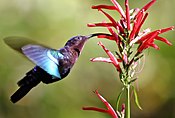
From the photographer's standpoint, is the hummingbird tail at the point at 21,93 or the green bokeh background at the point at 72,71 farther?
the green bokeh background at the point at 72,71

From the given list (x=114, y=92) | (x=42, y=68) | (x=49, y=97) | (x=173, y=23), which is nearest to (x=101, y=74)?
(x=114, y=92)

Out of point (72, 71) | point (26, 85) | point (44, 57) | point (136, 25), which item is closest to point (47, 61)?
point (44, 57)

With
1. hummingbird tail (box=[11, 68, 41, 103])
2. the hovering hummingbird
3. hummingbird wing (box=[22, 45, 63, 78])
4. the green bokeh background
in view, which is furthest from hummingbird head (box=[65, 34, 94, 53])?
the green bokeh background

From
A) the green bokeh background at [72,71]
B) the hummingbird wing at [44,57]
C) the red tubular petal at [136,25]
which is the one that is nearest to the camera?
the red tubular petal at [136,25]

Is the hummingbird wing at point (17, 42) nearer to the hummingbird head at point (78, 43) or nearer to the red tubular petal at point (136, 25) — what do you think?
the hummingbird head at point (78, 43)

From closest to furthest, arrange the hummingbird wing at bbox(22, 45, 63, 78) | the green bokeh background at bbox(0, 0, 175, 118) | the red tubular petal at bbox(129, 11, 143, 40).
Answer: the red tubular petal at bbox(129, 11, 143, 40) → the hummingbird wing at bbox(22, 45, 63, 78) → the green bokeh background at bbox(0, 0, 175, 118)

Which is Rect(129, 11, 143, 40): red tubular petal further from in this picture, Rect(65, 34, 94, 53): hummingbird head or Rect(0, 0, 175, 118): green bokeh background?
Rect(0, 0, 175, 118): green bokeh background

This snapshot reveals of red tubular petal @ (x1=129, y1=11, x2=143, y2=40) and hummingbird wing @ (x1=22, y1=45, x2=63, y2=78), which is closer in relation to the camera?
red tubular petal @ (x1=129, y1=11, x2=143, y2=40)

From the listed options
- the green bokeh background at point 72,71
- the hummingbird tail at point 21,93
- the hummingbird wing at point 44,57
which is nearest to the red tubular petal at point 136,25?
the hummingbird wing at point 44,57

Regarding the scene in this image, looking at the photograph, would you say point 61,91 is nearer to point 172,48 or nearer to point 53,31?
point 53,31
